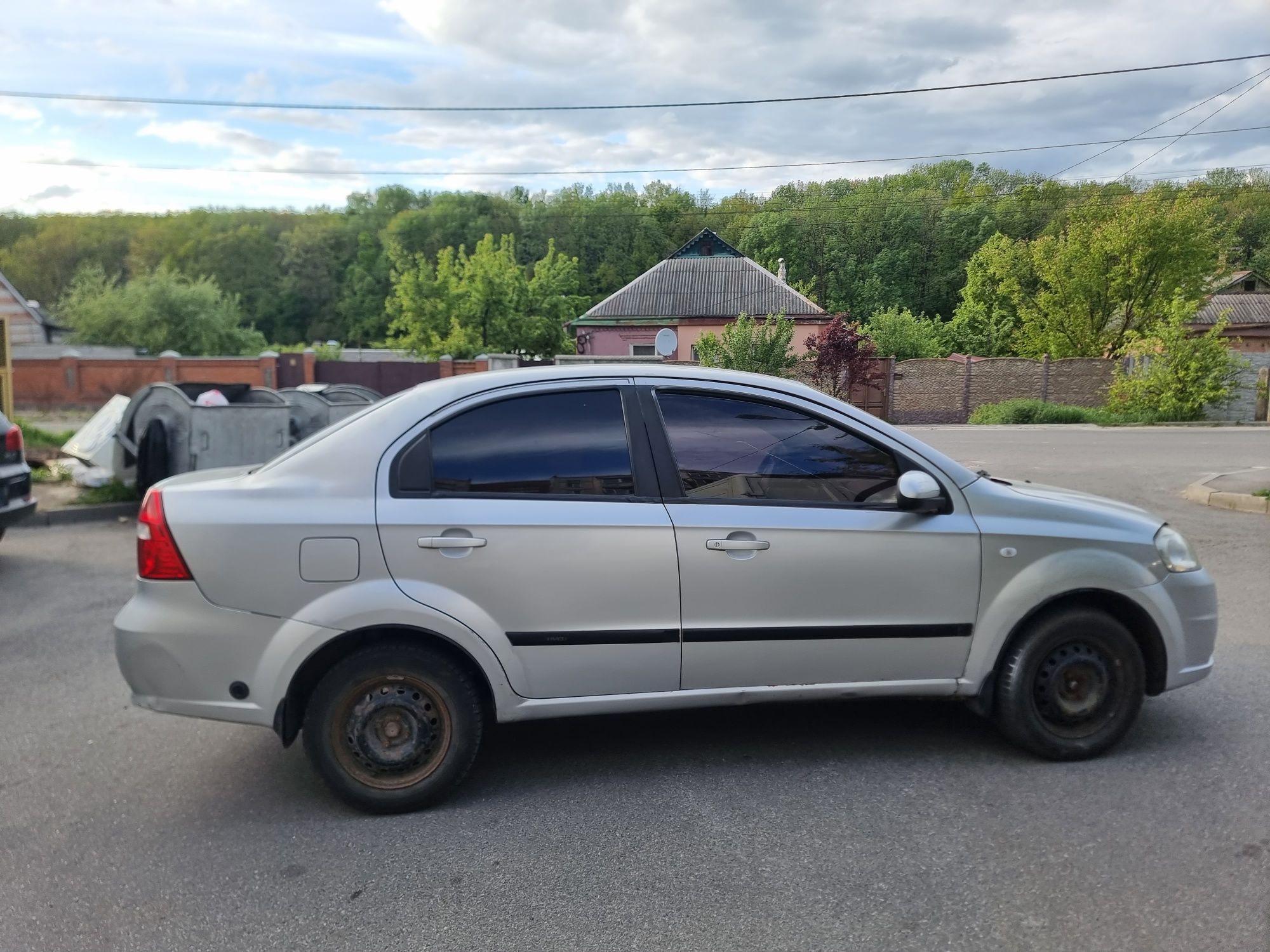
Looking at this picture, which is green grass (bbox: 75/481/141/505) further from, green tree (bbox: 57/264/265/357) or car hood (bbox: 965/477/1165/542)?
green tree (bbox: 57/264/265/357)

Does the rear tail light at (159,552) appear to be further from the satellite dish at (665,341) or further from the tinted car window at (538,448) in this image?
the satellite dish at (665,341)

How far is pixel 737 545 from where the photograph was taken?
3.76 metres

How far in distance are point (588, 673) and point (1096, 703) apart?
221 cm

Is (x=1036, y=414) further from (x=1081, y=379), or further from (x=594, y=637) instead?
(x=594, y=637)

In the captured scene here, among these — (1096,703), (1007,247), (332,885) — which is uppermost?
(1007,247)

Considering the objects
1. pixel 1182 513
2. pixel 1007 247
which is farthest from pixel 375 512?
pixel 1007 247

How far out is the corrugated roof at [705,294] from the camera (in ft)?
127

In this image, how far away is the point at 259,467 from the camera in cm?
404

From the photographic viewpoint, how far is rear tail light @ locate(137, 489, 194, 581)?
140 inches

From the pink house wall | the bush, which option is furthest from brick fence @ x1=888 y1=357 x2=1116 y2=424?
the pink house wall

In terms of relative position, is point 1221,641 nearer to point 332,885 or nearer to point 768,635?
point 768,635

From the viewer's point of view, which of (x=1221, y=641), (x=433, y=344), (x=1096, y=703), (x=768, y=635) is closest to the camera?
(x=768, y=635)

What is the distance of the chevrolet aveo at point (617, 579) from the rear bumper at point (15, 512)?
5.01m

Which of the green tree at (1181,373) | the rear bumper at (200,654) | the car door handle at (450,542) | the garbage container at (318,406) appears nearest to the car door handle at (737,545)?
the car door handle at (450,542)
